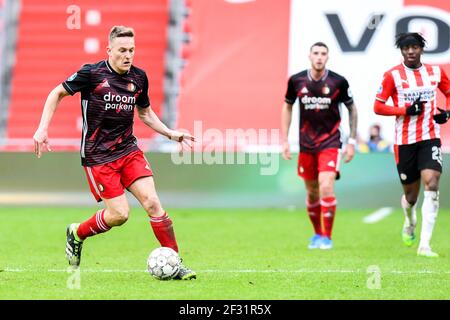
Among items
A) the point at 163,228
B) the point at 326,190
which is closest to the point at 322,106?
the point at 326,190

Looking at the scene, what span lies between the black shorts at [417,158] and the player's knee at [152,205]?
3.68 metres

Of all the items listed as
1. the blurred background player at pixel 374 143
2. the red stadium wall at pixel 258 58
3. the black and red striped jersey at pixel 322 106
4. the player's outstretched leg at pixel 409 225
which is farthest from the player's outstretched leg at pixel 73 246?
the blurred background player at pixel 374 143

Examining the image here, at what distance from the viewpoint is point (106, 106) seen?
9.41 m

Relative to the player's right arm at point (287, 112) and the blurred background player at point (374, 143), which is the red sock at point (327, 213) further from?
the blurred background player at point (374, 143)

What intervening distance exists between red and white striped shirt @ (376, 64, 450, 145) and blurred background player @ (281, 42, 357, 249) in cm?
113

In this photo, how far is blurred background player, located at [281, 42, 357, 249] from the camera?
506 inches

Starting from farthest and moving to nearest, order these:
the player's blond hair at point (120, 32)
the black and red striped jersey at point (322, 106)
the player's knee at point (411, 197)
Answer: the black and red striped jersey at point (322, 106)
the player's knee at point (411, 197)
the player's blond hair at point (120, 32)

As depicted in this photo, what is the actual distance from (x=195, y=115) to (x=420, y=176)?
874cm

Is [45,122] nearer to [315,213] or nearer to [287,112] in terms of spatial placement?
[287,112]

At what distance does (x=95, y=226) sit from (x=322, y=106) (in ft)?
14.3

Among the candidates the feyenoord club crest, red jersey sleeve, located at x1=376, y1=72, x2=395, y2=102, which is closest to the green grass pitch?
the feyenoord club crest

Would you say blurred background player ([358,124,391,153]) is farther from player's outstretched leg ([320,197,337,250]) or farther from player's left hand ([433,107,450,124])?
player's left hand ([433,107,450,124])

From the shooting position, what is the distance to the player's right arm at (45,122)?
29.1 feet
